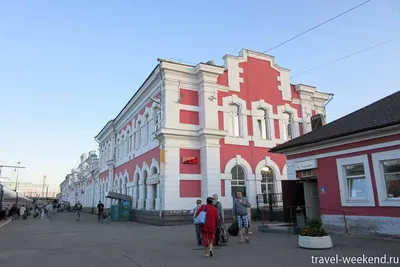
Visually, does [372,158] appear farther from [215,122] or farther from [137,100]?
[137,100]

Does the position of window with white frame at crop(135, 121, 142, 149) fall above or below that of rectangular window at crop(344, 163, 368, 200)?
above

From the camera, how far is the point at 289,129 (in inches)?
987

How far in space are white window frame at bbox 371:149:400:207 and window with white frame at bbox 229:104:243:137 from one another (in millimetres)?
11429

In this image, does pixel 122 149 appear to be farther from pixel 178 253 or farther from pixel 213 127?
pixel 178 253

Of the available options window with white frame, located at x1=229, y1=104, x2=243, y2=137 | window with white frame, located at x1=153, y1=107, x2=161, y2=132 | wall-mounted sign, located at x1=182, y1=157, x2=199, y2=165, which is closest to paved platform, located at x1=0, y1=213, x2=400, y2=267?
wall-mounted sign, located at x1=182, y1=157, x2=199, y2=165

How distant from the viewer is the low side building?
11.1m

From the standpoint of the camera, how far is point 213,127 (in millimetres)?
20828

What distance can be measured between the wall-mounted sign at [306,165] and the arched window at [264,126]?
8752mm

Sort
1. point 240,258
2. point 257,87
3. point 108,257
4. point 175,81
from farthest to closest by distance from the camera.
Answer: point 257,87
point 175,81
point 108,257
point 240,258

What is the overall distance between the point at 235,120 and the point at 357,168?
11164 mm

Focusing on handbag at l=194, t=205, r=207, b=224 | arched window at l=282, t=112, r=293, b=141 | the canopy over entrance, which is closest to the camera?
handbag at l=194, t=205, r=207, b=224

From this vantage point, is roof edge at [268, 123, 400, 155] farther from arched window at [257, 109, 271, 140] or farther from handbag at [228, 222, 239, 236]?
arched window at [257, 109, 271, 140]

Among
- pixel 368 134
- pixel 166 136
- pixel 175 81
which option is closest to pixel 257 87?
pixel 175 81

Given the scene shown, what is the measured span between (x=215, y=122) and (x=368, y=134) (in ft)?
35.2
